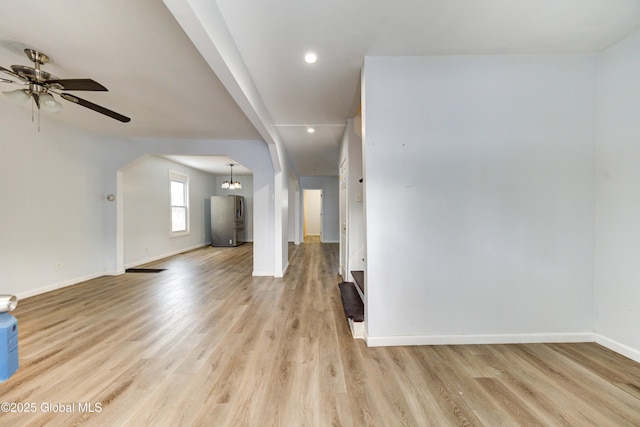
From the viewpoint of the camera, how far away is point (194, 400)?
1.47 metres

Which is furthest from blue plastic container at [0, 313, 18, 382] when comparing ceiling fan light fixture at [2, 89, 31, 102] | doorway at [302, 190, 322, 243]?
doorway at [302, 190, 322, 243]

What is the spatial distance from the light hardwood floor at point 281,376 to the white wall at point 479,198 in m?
0.31

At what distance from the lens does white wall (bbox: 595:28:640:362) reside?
184 cm

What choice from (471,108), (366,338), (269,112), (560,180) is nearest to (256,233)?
(269,112)

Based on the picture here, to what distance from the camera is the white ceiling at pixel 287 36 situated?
5.22 feet

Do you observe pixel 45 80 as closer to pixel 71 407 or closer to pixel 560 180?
pixel 71 407

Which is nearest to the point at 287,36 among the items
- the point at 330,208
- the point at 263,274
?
the point at 263,274

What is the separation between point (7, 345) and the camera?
2.94 feet

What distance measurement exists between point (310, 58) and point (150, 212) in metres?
5.39

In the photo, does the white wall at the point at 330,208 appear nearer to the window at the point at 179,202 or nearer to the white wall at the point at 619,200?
the window at the point at 179,202

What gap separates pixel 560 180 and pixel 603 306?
1098mm

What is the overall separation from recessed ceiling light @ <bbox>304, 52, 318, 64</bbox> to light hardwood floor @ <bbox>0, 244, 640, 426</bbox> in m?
2.46

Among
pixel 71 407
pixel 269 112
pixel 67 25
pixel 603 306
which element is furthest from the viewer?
pixel 269 112

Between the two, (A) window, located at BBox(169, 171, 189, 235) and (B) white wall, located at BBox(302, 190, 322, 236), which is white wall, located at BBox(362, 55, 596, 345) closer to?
(A) window, located at BBox(169, 171, 189, 235)
